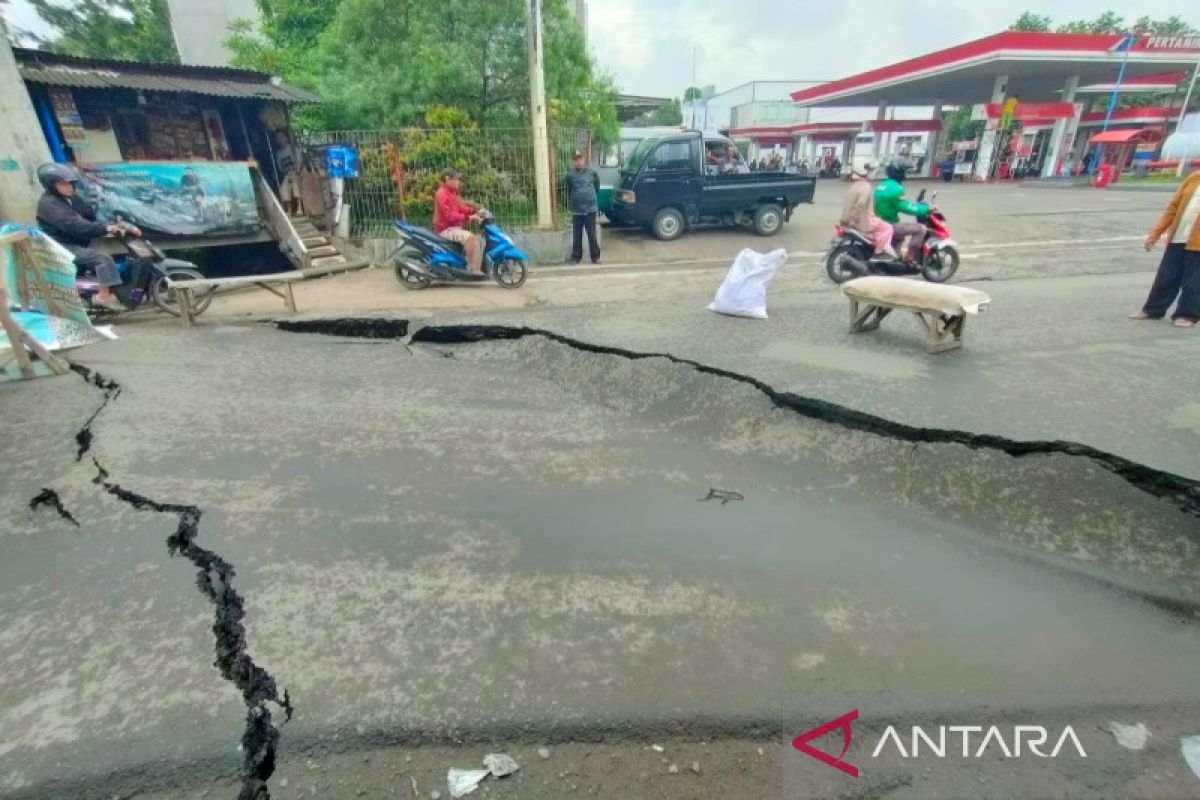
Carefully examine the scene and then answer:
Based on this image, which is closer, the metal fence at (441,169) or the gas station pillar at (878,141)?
the metal fence at (441,169)

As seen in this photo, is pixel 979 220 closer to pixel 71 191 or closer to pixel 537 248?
pixel 537 248

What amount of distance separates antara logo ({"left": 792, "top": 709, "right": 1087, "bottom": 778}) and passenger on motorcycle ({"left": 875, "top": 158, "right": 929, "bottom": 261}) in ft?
22.8

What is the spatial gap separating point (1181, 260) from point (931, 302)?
2.76 meters

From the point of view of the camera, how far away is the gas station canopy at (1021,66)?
67.9 feet

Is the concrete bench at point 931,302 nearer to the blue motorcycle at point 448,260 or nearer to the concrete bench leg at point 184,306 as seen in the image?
the blue motorcycle at point 448,260

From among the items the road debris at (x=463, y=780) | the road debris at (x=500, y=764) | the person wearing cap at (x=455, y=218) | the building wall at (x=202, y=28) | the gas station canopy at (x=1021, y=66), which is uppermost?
the building wall at (x=202, y=28)

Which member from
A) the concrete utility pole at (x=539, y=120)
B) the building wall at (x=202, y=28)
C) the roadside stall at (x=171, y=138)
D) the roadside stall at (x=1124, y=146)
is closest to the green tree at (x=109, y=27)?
the building wall at (x=202, y=28)

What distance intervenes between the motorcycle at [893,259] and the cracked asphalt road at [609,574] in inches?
131

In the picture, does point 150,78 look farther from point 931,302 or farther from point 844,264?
point 931,302

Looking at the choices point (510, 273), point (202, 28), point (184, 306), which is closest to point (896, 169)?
point (510, 273)

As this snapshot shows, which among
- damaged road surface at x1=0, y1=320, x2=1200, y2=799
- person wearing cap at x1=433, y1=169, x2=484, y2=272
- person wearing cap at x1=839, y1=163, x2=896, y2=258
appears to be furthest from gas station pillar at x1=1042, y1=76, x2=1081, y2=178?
damaged road surface at x1=0, y1=320, x2=1200, y2=799

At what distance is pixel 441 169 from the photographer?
10805 mm

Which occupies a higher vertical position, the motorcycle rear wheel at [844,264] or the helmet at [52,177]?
the helmet at [52,177]

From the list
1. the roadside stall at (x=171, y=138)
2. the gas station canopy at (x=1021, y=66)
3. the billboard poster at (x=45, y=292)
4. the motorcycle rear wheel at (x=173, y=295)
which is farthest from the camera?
the gas station canopy at (x=1021, y=66)
